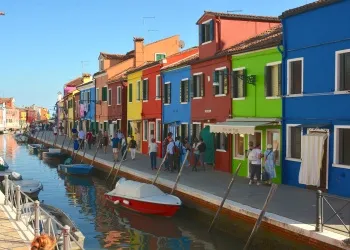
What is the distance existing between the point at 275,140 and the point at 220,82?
476 cm

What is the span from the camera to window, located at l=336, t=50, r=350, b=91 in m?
14.4

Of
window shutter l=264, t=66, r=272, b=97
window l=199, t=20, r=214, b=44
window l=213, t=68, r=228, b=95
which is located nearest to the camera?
window shutter l=264, t=66, r=272, b=97

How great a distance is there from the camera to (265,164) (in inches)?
658

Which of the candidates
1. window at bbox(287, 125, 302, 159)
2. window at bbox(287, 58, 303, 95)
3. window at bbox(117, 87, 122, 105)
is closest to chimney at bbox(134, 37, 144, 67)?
window at bbox(117, 87, 122, 105)

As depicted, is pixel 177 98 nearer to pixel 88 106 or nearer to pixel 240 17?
pixel 240 17

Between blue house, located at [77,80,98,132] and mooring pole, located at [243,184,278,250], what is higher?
blue house, located at [77,80,98,132]

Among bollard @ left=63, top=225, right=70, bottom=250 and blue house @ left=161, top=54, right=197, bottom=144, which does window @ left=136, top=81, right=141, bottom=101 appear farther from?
bollard @ left=63, top=225, right=70, bottom=250

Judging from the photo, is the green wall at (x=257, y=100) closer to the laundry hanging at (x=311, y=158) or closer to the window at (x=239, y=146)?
the window at (x=239, y=146)

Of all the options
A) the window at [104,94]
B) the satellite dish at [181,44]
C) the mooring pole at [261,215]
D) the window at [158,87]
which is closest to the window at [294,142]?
the mooring pole at [261,215]

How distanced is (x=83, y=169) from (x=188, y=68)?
8535mm

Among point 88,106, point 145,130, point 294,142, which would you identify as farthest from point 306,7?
point 88,106

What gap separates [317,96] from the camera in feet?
50.8

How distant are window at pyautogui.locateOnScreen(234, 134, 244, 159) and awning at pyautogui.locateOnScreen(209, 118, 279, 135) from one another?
775 mm

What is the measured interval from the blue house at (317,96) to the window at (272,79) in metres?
0.62
